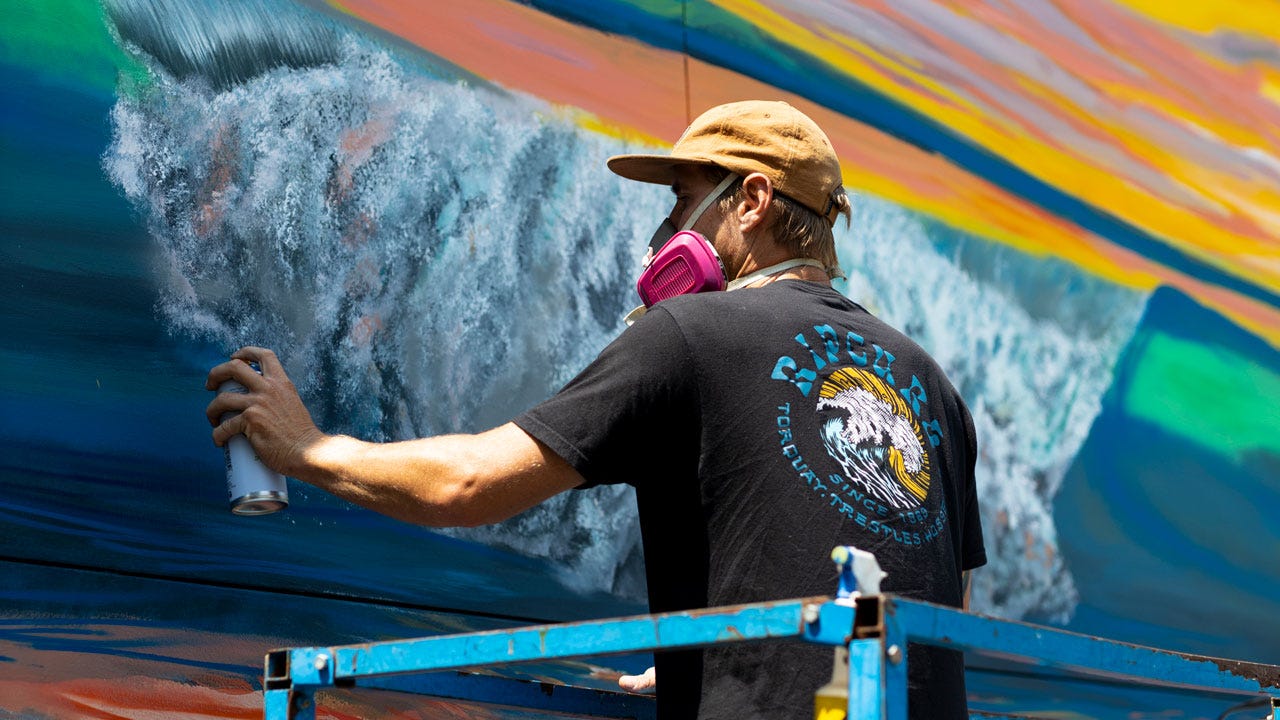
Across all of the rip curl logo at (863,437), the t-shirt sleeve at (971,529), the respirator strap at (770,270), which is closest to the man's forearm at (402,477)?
the rip curl logo at (863,437)

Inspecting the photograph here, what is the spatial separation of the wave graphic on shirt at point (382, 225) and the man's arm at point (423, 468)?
1.97ft

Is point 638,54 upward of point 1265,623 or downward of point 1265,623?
upward

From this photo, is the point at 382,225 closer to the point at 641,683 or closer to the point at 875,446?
the point at 641,683

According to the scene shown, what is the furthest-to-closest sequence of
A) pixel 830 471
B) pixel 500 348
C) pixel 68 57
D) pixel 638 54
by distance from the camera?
pixel 638 54 < pixel 500 348 < pixel 68 57 < pixel 830 471

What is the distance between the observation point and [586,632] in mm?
1495

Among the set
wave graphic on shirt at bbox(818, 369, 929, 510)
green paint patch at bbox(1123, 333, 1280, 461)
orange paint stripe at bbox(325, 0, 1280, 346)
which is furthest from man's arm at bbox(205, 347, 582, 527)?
green paint patch at bbox(1123, 333, 1280, 461)

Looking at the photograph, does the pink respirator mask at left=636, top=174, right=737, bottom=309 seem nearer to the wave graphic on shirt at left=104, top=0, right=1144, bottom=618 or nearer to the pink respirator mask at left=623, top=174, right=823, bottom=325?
the pink respirator mask at left=623, top=174, right=823, bottom=325

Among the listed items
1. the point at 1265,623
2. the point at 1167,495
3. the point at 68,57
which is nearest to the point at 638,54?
the point at 68,57

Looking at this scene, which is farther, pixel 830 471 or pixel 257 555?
pixel 257 555

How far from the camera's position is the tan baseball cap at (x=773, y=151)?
2.17 m

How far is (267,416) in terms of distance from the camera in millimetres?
1947

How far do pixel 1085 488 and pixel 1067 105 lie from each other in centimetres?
106

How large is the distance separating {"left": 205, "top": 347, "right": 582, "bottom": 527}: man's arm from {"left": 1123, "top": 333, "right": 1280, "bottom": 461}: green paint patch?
2604 mm

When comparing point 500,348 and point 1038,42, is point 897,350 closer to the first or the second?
point 500,348
